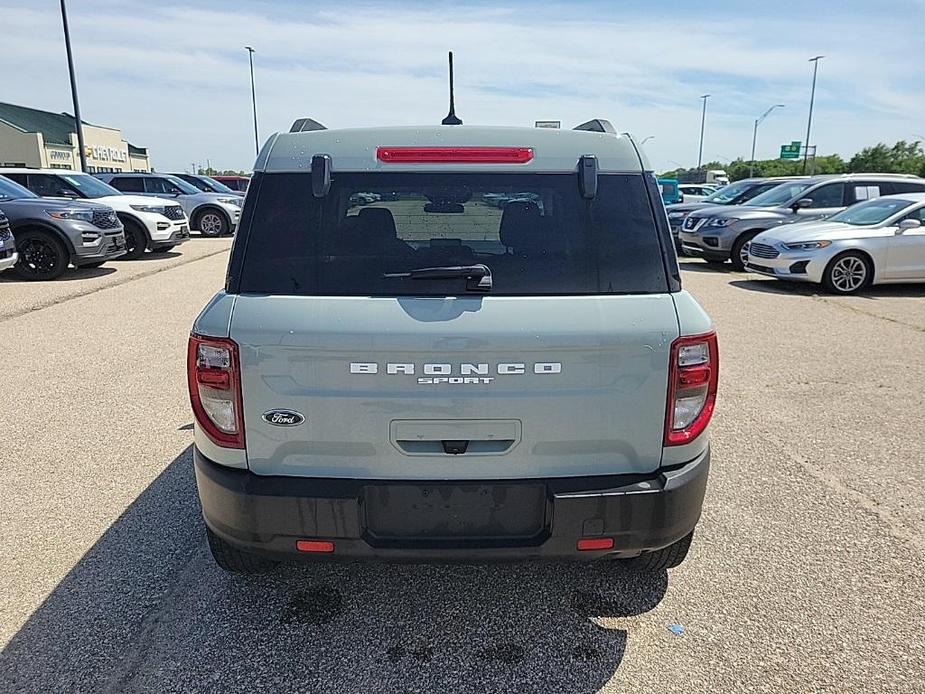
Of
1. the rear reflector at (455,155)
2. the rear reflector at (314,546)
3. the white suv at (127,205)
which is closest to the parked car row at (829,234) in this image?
the rear reflector at (455,155)

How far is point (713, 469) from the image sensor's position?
4312mm

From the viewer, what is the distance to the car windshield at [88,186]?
14156mm

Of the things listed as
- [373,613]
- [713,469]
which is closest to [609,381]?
[373,613]

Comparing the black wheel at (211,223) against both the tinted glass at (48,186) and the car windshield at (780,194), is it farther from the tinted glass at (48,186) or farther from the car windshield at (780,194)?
the car windshield at (780,194)

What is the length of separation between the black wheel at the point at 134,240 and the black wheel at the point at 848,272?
1292 centimetres

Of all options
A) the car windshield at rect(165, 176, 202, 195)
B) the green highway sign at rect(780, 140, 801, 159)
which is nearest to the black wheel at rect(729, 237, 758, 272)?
the car windshield at rect(165, 176, 202, 195)

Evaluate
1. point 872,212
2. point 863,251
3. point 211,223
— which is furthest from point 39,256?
point 872,212

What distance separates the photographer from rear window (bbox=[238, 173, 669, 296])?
2.45 meters

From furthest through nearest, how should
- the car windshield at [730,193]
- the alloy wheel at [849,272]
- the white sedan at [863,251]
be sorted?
the car windshield at [730,193]
the alloy wheel at [849,272]
the white sedan at [863,251]

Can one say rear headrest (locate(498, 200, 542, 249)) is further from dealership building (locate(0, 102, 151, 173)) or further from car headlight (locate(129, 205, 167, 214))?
dealership building (locate(0, 102, 151, 173))

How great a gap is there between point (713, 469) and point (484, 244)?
8.35ft

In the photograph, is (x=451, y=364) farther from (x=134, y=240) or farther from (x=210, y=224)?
(x=210, y=224)

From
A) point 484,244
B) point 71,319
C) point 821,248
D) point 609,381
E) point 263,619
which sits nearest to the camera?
point 609,381

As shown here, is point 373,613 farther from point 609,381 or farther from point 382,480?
point 609,381
